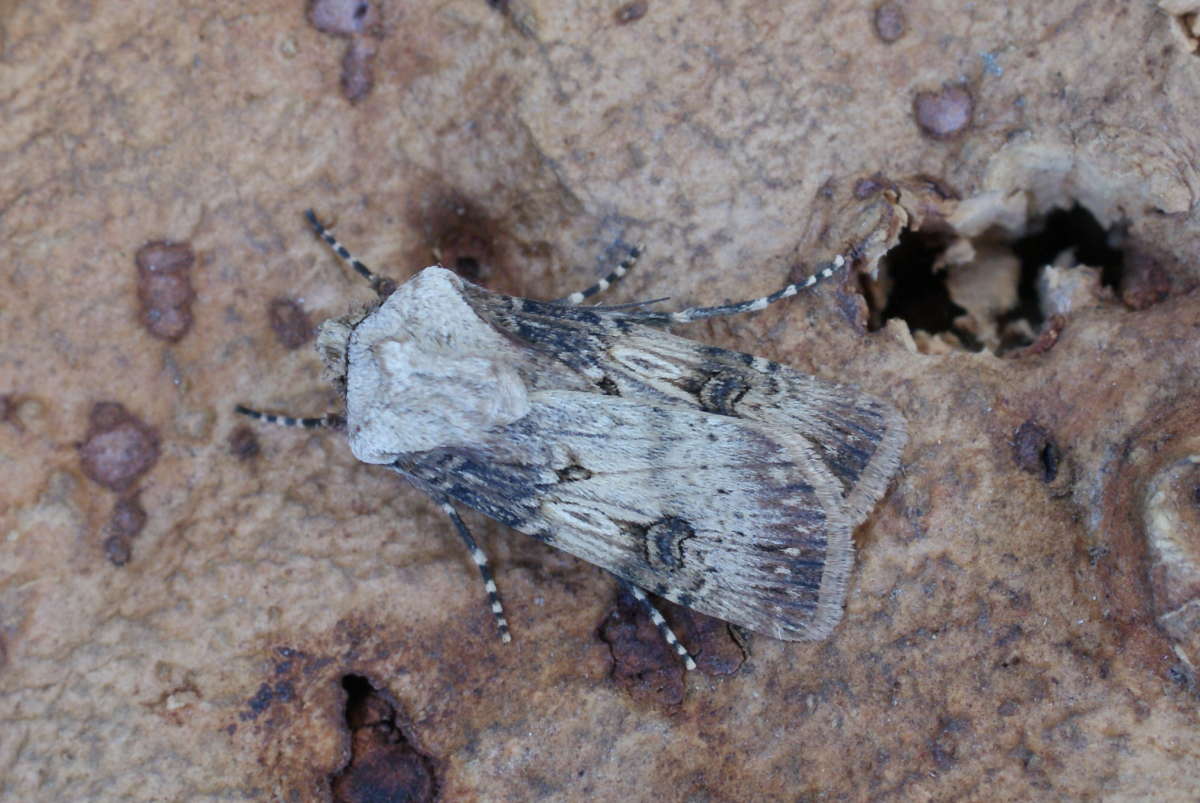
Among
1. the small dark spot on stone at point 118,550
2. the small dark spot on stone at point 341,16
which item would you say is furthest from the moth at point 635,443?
the small dark spot on stone at point 341,16

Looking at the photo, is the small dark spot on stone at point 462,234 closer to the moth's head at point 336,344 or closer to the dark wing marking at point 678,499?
the moth's head at point 336,344

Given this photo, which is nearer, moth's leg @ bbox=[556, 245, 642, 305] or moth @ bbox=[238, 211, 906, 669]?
moth @ bbox=[238, 211, 906, 669]

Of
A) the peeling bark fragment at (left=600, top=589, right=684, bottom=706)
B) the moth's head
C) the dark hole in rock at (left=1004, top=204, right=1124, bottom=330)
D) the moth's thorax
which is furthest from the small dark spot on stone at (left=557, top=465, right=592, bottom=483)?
the dark hole in rock at (left=1004, top=204, right=1124, bottom=330)

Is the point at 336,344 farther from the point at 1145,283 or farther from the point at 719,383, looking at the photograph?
the point at 1145,283

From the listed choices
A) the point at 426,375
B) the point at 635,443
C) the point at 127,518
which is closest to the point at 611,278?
the point at 635,443

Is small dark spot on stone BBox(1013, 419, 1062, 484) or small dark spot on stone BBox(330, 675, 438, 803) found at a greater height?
small dark spot on stone BBox(1013, 419, 1062, 484)

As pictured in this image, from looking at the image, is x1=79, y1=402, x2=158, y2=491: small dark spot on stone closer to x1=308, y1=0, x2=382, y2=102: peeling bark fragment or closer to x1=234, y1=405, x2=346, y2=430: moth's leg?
x1=234, y1=405, x2=346, y2=430: moth's leg
